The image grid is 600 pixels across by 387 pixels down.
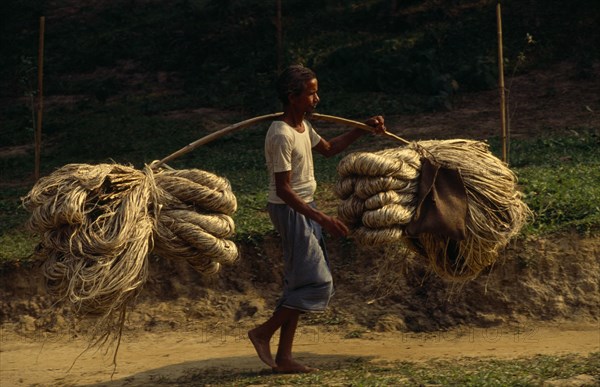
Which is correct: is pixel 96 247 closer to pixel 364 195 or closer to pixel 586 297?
pixel 364 195

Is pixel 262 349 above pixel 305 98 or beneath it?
beneath

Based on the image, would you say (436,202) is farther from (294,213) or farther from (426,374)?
(426,374)

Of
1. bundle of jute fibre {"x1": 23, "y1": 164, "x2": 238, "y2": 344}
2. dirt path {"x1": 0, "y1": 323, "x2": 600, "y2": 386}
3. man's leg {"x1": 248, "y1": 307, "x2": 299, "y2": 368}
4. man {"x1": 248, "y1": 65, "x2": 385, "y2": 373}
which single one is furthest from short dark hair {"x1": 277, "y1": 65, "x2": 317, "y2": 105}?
dirt path {"x1": 0, "y1": 323, "x2": 600, "y2": 386}

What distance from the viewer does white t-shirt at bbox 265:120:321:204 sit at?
5.89 metres

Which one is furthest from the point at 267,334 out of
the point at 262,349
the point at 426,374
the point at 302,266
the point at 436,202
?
the point at 436,202

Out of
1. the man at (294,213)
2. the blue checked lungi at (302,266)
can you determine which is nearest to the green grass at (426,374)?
the man at (294,213)

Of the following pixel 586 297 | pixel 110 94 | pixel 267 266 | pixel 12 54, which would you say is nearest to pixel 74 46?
pixel 12 54

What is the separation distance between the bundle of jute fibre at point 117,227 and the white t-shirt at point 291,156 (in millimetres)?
319

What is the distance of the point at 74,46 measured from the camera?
15.9 metres

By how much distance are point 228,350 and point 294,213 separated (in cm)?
150

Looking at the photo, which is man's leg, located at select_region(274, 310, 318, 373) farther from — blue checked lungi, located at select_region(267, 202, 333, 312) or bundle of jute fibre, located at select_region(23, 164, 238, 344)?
bundle of jute fibre, located at select_region(23, 164, 238, 344)

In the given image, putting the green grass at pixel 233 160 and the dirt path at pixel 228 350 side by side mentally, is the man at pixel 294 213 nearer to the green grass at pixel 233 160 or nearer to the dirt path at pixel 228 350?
the dirt path at pixel 228 350

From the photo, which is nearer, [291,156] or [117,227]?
[117,227]

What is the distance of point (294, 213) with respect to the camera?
5.98 metres
